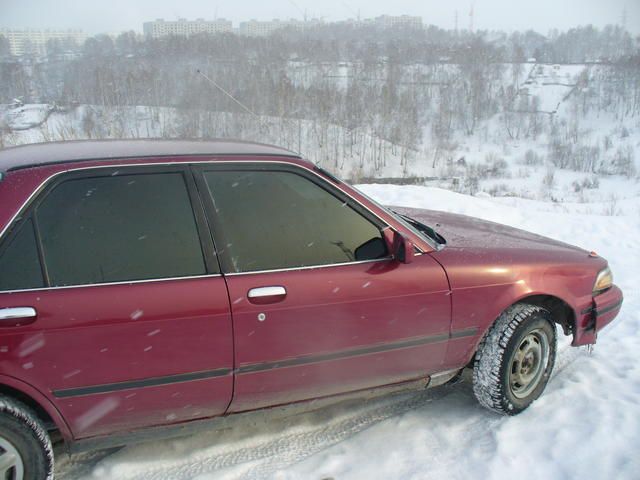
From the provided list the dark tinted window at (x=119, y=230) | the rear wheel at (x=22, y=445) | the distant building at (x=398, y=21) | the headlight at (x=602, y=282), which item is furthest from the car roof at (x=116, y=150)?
the distant building at (x=398, y=21)

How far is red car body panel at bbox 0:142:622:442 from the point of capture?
2307mm

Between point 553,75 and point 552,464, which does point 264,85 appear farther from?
point 552,464

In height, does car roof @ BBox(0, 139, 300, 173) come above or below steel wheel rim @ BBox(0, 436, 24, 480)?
above

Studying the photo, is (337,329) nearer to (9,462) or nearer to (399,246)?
(399,246)

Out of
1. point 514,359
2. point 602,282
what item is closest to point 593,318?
point 602,282

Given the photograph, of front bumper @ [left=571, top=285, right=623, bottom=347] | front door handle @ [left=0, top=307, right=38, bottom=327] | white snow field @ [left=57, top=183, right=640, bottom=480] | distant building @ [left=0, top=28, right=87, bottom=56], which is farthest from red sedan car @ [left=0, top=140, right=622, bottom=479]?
distant building @ [left=0, top=28, right=87, bottom=56]

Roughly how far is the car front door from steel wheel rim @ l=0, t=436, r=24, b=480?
38.8 inches

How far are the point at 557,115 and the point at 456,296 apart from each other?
2797 inches

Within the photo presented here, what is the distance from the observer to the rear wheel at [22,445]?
2240 mm

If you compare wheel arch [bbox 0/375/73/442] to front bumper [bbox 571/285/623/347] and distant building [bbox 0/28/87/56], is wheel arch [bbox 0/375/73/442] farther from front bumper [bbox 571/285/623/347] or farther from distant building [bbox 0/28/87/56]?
distant building [bbox 0/28/87/56]

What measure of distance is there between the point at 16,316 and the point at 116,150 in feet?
3.39

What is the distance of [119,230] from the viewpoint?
2.47 metres

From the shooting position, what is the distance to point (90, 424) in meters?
2.47

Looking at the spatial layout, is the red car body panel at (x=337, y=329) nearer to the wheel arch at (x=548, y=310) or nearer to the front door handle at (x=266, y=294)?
the front door handle at (x=266, y=294)
